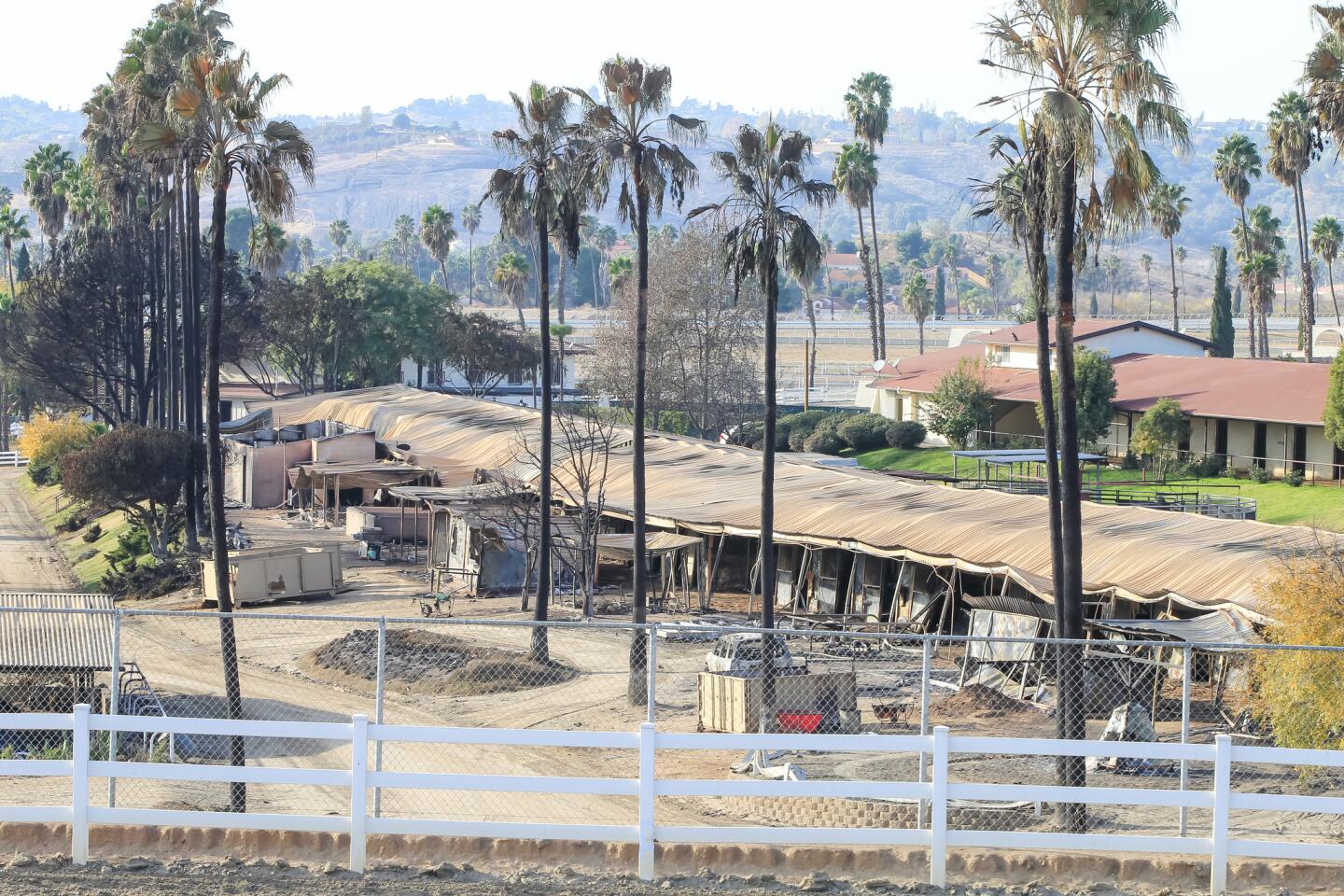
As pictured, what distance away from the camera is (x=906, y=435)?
80.8 metres

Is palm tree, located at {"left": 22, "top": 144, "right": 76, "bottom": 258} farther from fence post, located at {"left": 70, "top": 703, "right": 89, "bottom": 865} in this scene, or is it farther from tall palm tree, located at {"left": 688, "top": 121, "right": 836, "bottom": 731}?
fence post, located at {"left": 70, "top": 703, "right": 89, "bottom": 865}

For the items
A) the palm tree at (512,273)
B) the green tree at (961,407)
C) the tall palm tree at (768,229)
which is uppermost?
the palm tree at (512,273)

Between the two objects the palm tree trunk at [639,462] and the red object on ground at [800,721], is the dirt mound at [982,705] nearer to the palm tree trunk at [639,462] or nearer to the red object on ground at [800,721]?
the red object on ground at [800,721]

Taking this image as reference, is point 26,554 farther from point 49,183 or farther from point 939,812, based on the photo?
point 939,812

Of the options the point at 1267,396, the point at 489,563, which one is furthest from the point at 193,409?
the point at 1267,396

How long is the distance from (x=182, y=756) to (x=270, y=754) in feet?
7.93

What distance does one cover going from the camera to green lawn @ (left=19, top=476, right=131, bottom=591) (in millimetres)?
56031

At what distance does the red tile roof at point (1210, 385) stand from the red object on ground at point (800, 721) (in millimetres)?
40820

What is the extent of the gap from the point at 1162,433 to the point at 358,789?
56.6 meters

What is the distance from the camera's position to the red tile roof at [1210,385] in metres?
63.1

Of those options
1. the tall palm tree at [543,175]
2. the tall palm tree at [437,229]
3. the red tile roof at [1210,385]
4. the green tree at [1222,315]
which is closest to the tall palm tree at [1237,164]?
the green tree at [1222,315]

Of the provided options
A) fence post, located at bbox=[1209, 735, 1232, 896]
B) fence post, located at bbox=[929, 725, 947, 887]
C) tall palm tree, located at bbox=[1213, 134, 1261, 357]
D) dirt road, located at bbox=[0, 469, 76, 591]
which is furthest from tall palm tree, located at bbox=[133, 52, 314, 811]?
tall palm tree, located at bbox=[1213, 134, 1261, 357]

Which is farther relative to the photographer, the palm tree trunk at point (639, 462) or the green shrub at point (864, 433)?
the green shrub at point (864, 433)

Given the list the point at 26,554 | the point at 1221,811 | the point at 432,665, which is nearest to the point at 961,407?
the point at 26,554
